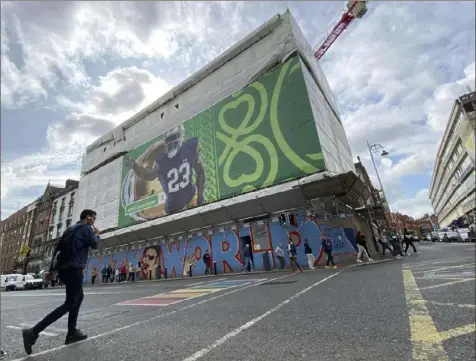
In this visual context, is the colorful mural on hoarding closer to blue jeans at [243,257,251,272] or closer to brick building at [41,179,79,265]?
blue jeans at [243,257,251,272]

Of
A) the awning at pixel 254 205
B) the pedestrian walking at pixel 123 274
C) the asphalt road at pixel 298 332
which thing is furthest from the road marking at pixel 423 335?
the pedestrian walking at pixel 123 274

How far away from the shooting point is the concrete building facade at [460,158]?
42.3 meters

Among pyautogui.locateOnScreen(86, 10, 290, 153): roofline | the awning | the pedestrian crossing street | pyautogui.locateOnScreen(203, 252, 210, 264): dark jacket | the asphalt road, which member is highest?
pyautogui.locateOnScreen(86, 10, 290, 153): roofline

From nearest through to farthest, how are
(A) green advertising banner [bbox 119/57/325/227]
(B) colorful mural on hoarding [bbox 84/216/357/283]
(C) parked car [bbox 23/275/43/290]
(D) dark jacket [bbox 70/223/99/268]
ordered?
(D) dark jacket [bbox 70/223/99/268] → (B) colorful mural on hoarding [bbox 84/216/357/283] → (A) green advertising banner [bbox 119/57/325/227] → (C) parked car [bbox 23/275/43/290]

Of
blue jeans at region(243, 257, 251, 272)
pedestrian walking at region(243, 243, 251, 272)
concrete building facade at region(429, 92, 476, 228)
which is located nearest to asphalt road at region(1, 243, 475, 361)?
pedestrian walking at region(243, 243, 251, 272)

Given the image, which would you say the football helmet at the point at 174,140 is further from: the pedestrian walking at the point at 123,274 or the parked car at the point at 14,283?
the parked car at the point at 14,283

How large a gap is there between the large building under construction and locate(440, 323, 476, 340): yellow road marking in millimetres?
13976

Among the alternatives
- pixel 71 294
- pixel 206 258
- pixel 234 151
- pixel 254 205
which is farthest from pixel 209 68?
pixel 71 294

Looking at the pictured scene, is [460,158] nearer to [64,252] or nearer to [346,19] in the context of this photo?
[346,19]

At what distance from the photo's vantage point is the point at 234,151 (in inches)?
899

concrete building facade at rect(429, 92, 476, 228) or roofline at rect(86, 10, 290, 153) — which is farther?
concrete building facade at rect(429, 92, 476, 228)

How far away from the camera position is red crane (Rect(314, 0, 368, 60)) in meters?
41.1

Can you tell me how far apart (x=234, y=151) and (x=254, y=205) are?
17.8 feet

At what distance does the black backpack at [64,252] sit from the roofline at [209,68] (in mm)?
25956
